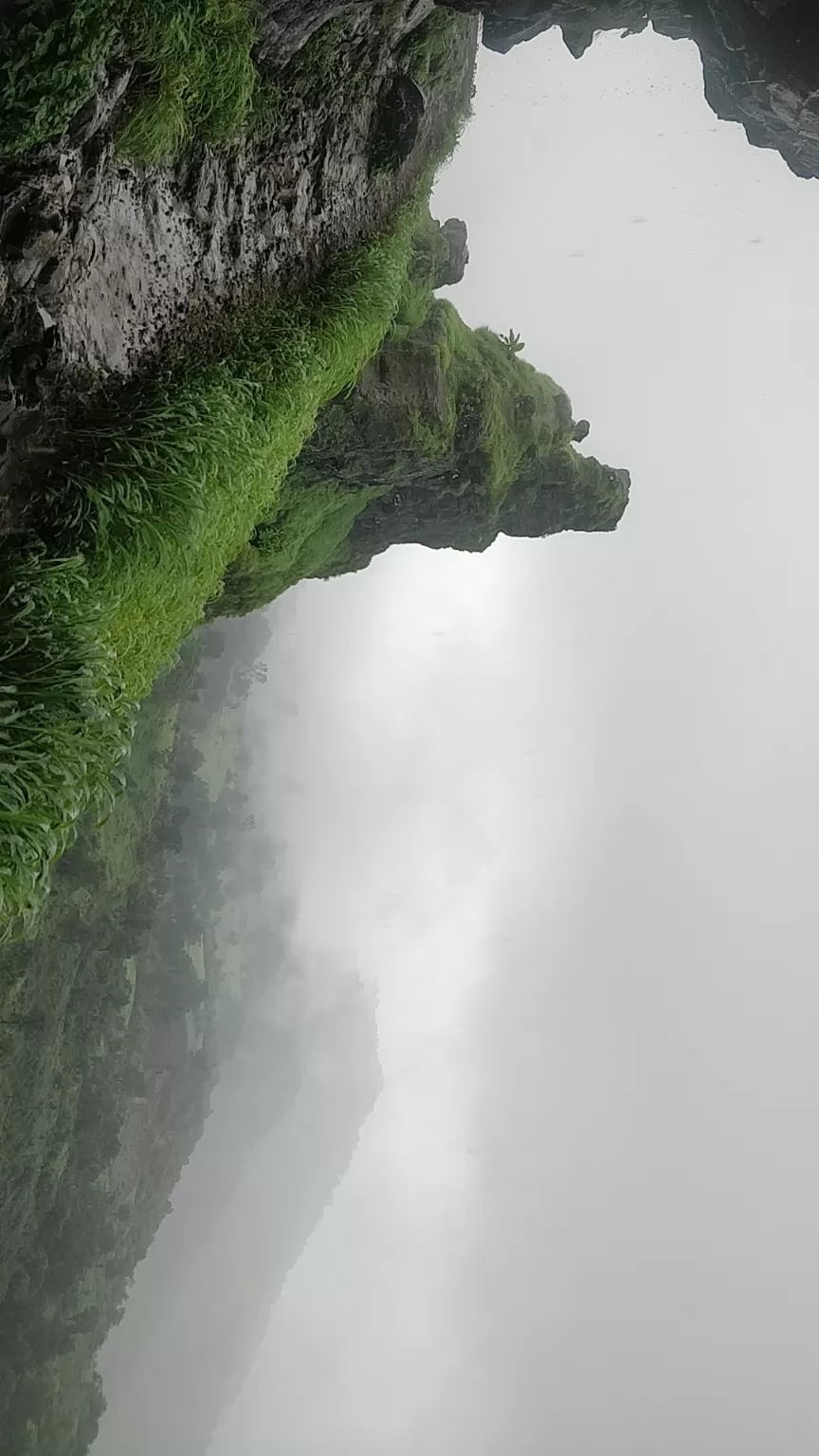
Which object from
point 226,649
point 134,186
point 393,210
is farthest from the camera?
point 226,649

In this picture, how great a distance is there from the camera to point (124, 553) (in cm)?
493

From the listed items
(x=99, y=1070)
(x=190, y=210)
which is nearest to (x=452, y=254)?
(x=190, y=210)

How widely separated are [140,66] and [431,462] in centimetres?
782

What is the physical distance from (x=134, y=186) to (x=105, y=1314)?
45.2 meters

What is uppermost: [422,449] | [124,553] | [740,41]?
[740,41]

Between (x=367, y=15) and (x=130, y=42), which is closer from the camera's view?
(x=130, y=42)

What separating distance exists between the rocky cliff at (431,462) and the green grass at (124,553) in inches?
136

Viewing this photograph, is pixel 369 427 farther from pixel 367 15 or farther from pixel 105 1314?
pixel 105 1314

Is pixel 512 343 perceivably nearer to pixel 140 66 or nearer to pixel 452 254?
pixel 452 254

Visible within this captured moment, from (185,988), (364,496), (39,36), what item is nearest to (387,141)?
(364,496)

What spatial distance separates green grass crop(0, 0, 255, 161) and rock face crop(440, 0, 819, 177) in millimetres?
4998

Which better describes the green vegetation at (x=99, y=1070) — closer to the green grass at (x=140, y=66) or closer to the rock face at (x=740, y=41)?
the green grass at (x=140, y=66)

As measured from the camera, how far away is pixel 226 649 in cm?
5078

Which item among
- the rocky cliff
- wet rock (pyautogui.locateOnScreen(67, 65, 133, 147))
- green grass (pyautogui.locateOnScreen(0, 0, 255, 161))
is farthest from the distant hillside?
wet rock (pyautogui.locateOnScreen(67, 65, 133, 147))
